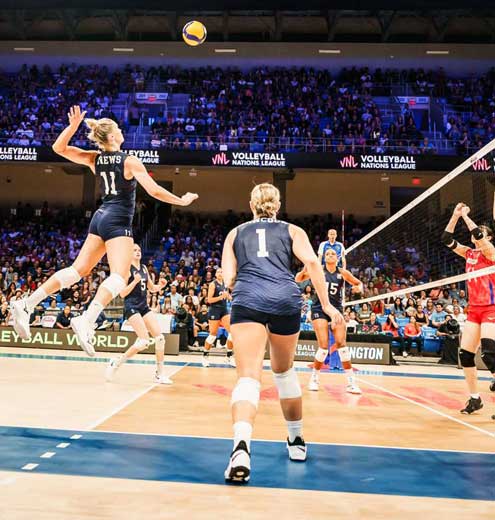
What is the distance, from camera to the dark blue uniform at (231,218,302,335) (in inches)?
134

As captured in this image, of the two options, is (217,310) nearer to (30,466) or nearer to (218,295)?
(218,295)

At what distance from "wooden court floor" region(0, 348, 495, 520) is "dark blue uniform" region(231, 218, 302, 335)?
3.12ft

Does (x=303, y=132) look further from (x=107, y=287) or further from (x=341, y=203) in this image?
(x=107, y=287)

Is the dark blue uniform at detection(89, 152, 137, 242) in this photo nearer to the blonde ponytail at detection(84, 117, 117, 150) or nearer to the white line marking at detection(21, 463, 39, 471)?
the blonde ponytail at detection(84, 117, 117, 150)

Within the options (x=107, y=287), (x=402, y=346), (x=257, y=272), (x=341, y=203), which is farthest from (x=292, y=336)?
(x=341, y=203)

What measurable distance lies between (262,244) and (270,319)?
501 millimetres

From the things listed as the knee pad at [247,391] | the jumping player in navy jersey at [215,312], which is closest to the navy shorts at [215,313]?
the jumping player in navy jersey at [215,312]

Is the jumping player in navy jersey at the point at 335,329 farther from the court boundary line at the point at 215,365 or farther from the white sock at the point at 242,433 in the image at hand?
the white sock at the point at 242,433

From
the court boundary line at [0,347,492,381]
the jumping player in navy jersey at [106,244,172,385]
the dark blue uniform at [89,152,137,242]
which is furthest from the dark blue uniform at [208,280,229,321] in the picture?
the dark blue uniform at [89,152,137,242]

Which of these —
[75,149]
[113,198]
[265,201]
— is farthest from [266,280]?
[75,149]

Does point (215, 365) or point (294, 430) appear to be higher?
point (294, 430)

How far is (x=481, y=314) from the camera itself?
20.1 feet

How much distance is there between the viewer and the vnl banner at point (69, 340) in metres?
14.1

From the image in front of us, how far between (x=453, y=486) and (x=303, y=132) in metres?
23.2
